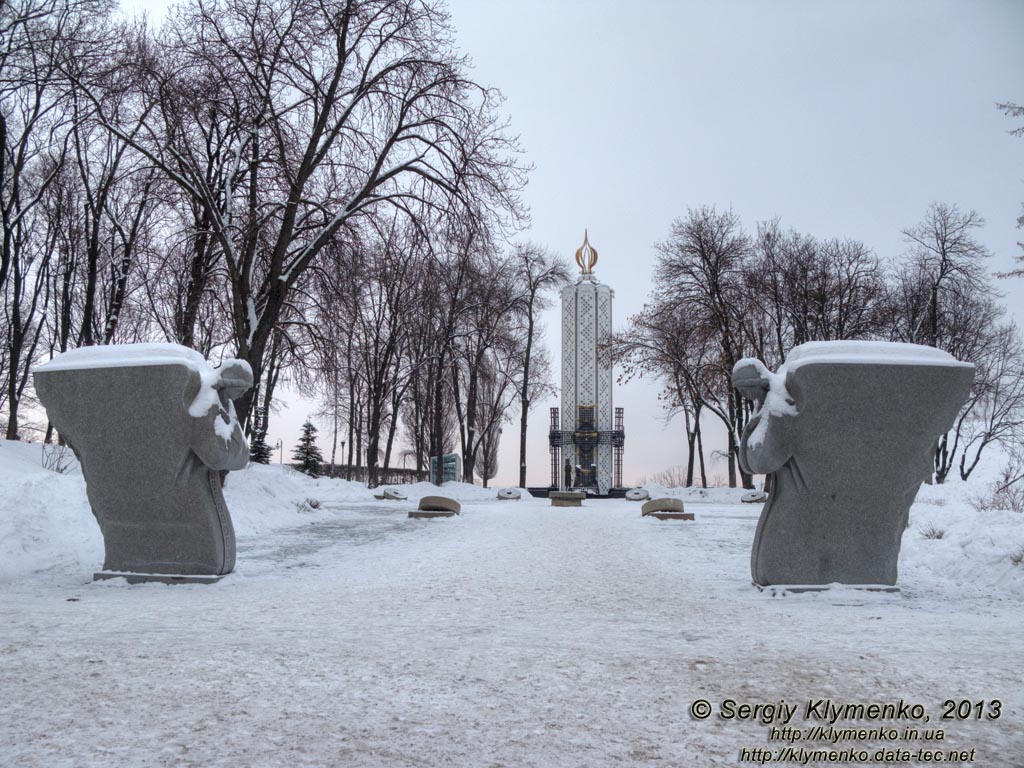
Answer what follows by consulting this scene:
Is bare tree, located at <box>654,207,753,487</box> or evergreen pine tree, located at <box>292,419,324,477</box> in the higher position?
bare tree, located at <box>654,207,753,487</box>

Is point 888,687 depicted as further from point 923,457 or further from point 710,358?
point 710,358

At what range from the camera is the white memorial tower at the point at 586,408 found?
1375 inches

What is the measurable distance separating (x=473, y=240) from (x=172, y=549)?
9.73 m

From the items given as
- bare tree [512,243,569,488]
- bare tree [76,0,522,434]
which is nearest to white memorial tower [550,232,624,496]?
bare tree [512,243,569,488]

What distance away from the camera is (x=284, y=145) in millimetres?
14547

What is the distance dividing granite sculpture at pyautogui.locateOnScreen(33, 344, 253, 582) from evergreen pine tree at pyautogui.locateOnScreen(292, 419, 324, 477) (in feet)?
110

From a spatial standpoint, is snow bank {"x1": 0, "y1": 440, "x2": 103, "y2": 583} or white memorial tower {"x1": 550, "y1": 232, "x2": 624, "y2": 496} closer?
snow bank {"x1": 0, "y1": 440, "x2": 103, "y2": 583}

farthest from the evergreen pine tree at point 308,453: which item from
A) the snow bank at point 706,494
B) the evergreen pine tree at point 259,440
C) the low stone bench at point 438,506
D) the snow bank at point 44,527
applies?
the snow bank at point 44,527

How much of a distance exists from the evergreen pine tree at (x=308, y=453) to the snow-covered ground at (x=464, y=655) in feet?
105

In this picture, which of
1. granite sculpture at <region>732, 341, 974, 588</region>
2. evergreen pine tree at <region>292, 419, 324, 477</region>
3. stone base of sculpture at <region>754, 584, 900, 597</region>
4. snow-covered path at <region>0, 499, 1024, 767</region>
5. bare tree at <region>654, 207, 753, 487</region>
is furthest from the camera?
evergreen pine tree at <region>292, 419, 324, 477</region>

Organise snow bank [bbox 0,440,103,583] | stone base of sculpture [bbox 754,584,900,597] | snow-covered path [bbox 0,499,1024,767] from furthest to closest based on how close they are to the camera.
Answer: snow bank [bbox 0,440,103,583]
stone base of sculpture [bbox 754,584,900,597]
snow-covered path [bbox 0,499,1024,767]

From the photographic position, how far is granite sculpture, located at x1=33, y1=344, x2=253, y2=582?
633 centimetres

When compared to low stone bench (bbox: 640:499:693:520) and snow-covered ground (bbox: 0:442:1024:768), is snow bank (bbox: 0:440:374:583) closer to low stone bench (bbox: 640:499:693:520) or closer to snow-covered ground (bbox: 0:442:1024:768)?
snow-covered ground (bbox: 0:442:1024:768)

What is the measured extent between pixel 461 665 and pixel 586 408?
3166 centimetres
